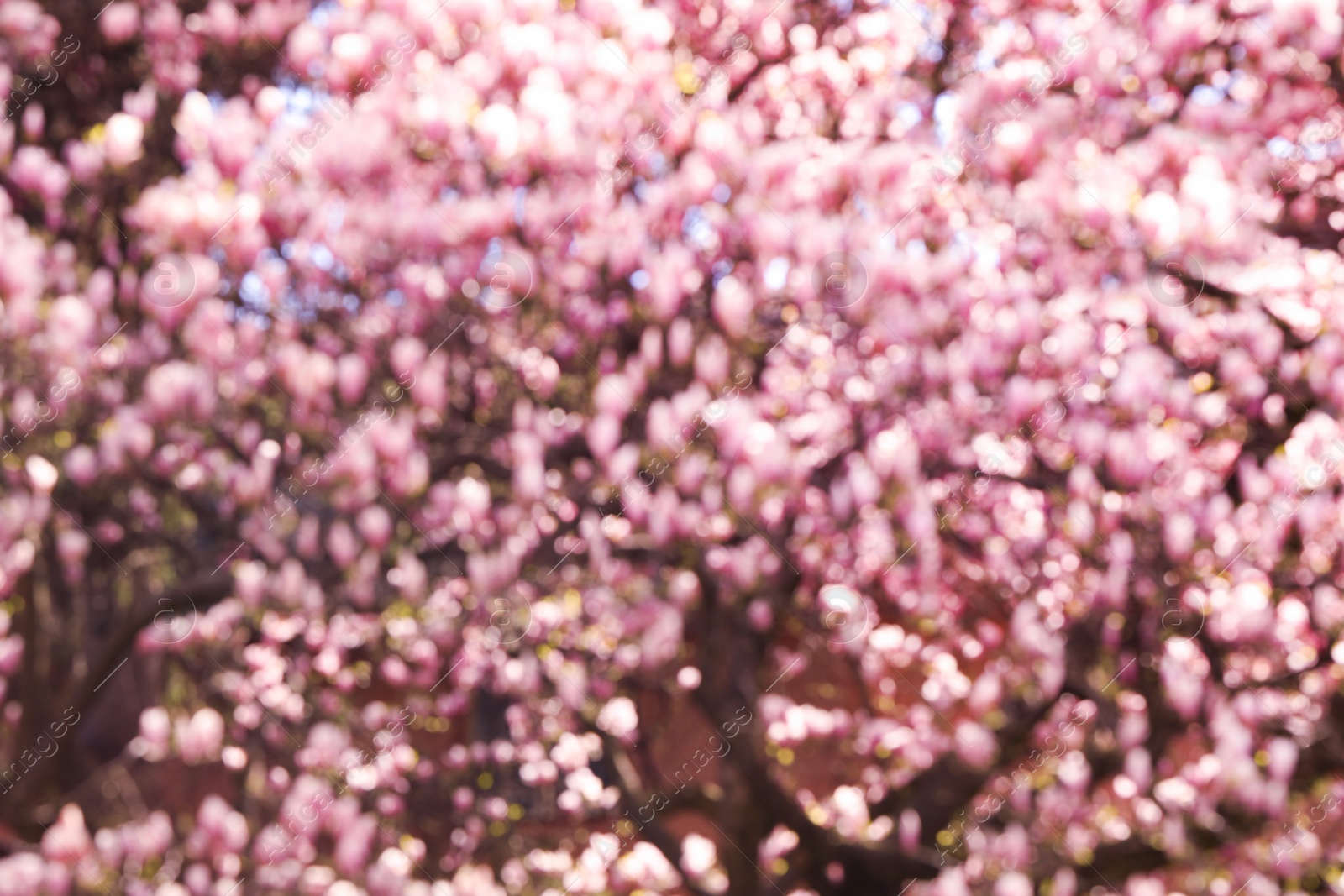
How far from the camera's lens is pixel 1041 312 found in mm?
5156

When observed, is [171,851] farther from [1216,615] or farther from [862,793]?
[1216,615]

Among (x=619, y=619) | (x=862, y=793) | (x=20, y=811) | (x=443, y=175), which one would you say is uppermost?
(x=443, y=175)

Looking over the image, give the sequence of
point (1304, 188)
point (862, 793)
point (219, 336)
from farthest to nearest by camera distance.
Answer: point (862, 793), point (1304, 188), point (219, 336)

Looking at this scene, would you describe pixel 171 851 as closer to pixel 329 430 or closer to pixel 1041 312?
pixel 329 430

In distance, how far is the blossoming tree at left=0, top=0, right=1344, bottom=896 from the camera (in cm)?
449

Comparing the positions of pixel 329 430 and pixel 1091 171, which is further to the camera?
pixel 1091 171

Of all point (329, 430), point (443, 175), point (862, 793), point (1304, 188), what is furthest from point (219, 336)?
point (1304, 188)

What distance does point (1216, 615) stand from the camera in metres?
5.30

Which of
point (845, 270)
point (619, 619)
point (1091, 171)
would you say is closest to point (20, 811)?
point (619, 619)

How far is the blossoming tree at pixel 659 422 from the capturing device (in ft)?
14.7

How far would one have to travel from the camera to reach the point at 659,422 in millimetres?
4434

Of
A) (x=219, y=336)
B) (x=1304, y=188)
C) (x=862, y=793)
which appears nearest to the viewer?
(x=219, y=336)

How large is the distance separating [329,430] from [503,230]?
1.13 m

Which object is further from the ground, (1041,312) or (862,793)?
(1041,312)
